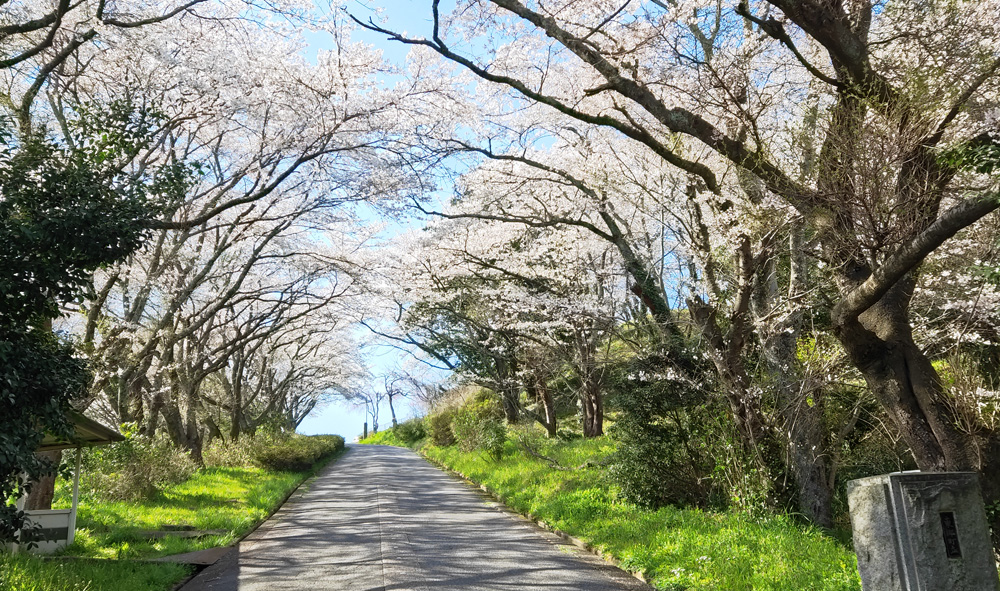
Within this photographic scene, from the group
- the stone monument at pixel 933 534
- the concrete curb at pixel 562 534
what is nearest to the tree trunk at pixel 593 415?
the concrete curb at pixel 562 534

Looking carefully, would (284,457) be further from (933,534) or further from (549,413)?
(933,534)

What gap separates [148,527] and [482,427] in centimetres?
1213

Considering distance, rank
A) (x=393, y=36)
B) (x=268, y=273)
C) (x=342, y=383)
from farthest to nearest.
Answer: (x=342, y=383), (x=268, y=273), (x=393, y=36)

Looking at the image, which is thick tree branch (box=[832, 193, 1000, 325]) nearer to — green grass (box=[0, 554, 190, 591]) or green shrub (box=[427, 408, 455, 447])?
green grass (box=[0, 554, 190, 591])

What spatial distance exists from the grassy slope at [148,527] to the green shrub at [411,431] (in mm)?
27589

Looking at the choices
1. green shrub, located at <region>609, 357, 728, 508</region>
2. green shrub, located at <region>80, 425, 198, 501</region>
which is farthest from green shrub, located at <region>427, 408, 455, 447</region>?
green shrub, located at <region>609, 357, 728, 508</region>

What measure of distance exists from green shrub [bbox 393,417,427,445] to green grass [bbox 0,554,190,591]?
38.2m

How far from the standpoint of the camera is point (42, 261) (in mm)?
6223

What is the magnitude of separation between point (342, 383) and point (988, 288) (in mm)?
44935

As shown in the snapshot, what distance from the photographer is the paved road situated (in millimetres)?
6953

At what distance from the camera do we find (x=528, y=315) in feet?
61.4

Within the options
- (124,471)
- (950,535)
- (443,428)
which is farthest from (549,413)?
(950,535)

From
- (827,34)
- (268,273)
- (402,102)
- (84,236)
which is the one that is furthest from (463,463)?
(827,34)

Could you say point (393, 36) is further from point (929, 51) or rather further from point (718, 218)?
point (929, 51)
